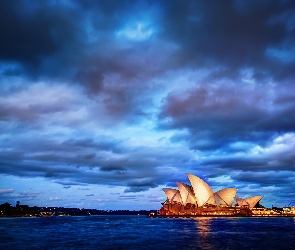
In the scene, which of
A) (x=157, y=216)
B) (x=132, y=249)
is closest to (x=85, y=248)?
(x=132, y=249)

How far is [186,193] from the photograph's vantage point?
17175 centimetres

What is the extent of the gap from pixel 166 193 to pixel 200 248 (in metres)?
143

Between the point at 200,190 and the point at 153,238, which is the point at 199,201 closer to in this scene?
the point at 200,190

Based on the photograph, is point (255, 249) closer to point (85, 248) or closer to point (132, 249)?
point (132, 249)

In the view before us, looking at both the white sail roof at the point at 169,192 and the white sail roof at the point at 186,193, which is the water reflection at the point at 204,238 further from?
→ the white sail roof at the point at 169,192

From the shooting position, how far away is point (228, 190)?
17962cm

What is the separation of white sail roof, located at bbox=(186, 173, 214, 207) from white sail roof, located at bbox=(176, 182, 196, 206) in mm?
4463

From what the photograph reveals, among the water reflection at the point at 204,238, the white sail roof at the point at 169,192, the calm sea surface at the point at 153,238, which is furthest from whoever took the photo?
the white sail roof at the point at 169,192

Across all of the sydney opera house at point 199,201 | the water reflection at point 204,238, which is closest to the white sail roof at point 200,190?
the sydney opera house at point 199,201

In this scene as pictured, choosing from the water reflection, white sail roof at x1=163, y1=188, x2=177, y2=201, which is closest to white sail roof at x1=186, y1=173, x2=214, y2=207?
white sail roof at x1=163, y1=188, x2=177, y2=201

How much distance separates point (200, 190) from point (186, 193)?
1138 centimetres

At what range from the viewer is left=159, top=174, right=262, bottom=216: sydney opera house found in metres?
164

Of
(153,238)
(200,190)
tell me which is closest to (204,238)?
(153,238)

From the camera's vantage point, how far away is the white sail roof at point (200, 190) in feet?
510
